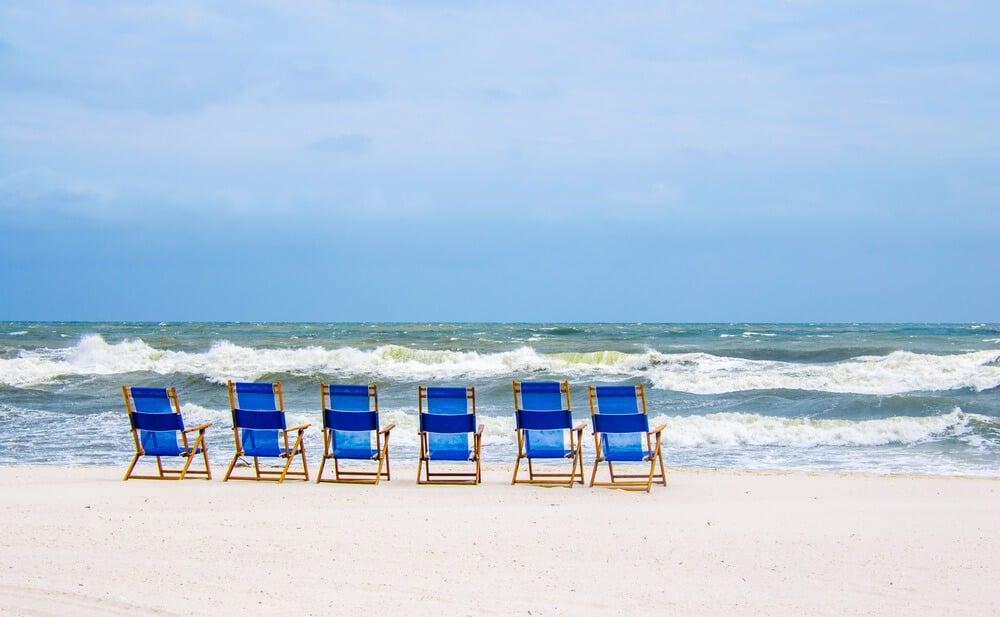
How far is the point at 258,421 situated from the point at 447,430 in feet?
5.81

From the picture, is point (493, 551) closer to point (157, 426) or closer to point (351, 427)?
point (351, 427)

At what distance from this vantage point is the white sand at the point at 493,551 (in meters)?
4.16

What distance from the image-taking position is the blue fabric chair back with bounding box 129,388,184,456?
836 centimetres

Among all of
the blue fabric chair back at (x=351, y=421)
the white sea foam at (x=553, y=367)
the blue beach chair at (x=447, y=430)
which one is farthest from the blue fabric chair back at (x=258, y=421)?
the white sea foam at (x=553, y=367)

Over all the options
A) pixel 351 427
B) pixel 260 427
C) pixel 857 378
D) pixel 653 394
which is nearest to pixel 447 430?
pixel 351 427

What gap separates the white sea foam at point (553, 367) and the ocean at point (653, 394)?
0.06m

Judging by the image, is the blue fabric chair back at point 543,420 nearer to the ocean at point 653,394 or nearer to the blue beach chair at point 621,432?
the blue beach chair at point 621,432

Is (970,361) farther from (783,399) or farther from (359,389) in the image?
(359,389)

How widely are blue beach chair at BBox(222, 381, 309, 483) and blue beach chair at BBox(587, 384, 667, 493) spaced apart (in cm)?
272

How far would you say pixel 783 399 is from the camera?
16172 mm

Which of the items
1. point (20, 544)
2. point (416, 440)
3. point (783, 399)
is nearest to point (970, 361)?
point (783, 399)

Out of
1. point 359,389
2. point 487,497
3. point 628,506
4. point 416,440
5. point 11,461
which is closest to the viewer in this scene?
point 628,506

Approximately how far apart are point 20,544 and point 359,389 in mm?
3564

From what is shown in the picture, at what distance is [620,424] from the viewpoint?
8.07 meters
